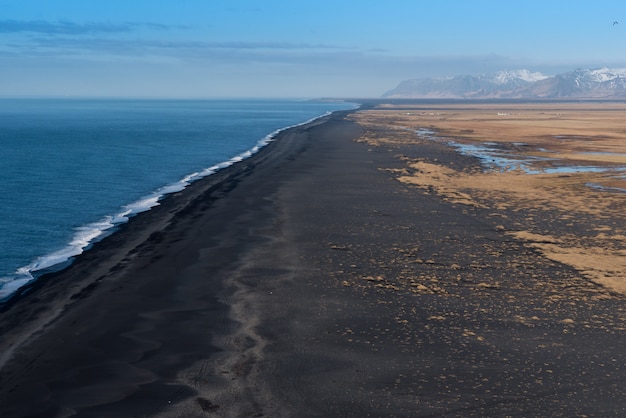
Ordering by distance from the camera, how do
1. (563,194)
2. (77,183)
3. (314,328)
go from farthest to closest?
(77,183) → (563,194) → (314,328)

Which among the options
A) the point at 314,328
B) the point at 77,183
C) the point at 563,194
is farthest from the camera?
the point at 77,183

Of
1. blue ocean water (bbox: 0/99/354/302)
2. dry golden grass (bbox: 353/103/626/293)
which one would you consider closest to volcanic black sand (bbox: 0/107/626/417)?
dry golden grass (bbox: 353/103/626/293)

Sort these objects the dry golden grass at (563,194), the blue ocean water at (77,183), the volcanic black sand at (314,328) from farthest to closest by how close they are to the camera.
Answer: the blue ocean water at (77,183) → the dry golden grass at (563,194) → the volcanic black sand at (314,328)

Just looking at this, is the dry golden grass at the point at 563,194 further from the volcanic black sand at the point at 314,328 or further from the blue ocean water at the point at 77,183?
the blue ocean water at the point at 77,183

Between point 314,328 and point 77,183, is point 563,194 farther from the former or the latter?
point 77,183

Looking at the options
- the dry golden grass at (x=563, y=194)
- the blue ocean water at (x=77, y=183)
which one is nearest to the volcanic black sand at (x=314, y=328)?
the dry golden grass at (x=563, y=194)

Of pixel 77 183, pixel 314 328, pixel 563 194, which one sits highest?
pixel 77 183

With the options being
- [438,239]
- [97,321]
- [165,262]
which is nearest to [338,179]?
[438,239]

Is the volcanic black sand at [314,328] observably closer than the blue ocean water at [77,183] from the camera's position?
Yes

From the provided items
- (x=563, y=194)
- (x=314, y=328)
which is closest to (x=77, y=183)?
(x=563, y=194)
